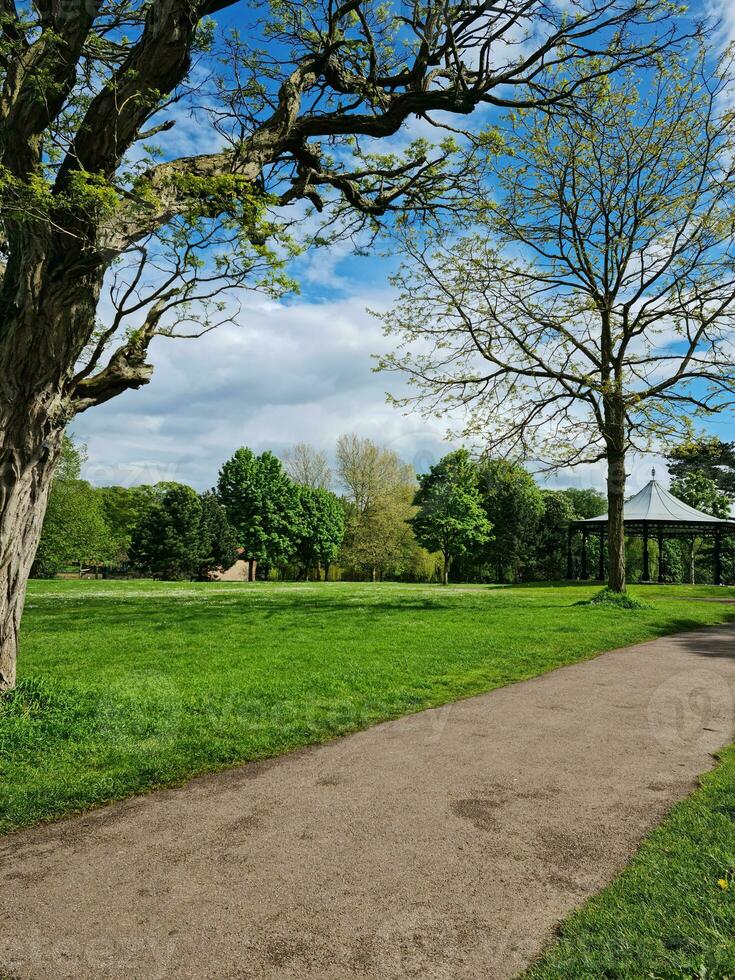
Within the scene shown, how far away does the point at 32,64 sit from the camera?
21.5 ft

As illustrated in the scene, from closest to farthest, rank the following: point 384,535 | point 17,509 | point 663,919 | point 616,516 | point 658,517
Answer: point 663,919 < point 17,509 < point 616,516 < point 658,517 < point 384,535

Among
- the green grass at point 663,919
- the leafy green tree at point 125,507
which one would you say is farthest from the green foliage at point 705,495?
the green grass at point 663,919

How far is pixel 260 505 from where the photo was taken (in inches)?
2012

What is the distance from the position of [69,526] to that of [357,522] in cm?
2433

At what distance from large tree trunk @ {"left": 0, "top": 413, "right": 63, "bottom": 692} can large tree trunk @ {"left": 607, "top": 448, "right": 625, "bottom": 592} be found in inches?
650

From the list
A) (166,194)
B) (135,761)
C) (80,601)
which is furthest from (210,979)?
(80,601)

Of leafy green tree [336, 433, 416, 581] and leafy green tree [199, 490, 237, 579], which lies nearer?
leafy green tree [199, 490, 237, 579]

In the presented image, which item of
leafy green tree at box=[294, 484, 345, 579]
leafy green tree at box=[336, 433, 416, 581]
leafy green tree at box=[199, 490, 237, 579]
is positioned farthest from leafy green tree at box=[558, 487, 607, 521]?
leafy green tree at box=[199, 490, 237, 579]

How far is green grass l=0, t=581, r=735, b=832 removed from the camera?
A: 5.17 meters

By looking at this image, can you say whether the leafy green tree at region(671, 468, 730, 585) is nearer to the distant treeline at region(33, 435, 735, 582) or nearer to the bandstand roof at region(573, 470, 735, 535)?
the distant treeline at region(33, 435, 735, 582)

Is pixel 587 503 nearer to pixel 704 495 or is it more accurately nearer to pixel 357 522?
pixel 704 495

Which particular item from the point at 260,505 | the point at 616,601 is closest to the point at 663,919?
the point at 616,601

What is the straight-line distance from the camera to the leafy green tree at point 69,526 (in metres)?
37.3

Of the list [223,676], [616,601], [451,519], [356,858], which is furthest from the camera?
[451,519]
